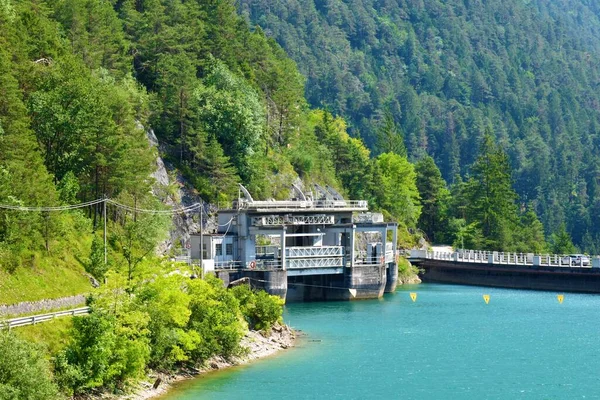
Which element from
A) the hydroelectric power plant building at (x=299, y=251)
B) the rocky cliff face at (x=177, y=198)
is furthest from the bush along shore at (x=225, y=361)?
the rocky cliff face at (x=177, y=198)

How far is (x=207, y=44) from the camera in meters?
138

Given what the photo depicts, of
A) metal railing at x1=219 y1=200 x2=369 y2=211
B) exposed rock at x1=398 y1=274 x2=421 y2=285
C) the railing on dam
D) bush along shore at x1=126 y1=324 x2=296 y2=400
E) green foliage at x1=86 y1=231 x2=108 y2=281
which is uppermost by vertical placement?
metal railing at x1=219 y1=200 x2=369 y2=211

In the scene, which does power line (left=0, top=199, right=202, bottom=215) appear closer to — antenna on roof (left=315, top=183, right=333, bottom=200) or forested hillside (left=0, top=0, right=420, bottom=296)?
forested hillside (left=0, top=0, right=420, bottom=296)

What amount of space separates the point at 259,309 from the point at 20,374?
28.6 metres

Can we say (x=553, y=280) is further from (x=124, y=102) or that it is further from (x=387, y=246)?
(x=124, y=102)

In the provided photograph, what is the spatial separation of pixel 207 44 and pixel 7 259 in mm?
72141

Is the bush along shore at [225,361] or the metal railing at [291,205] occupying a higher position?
the metal railing at [291,205]

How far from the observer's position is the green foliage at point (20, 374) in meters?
53.1

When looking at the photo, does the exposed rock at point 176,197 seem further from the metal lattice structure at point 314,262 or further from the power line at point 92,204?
the metal lattice structure at point 314,262

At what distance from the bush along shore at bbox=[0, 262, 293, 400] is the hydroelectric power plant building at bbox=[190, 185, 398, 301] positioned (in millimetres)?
16753

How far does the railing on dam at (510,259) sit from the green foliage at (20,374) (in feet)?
252

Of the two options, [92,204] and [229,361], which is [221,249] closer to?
[92,204]

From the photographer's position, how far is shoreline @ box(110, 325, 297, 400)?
63.4 metres

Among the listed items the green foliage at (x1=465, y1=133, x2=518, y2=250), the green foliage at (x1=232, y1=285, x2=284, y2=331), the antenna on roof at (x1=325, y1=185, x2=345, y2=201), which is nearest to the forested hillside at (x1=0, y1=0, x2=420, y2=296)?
the antenna on roof at (x1=325, y1=185, x2=345, y2=201)
